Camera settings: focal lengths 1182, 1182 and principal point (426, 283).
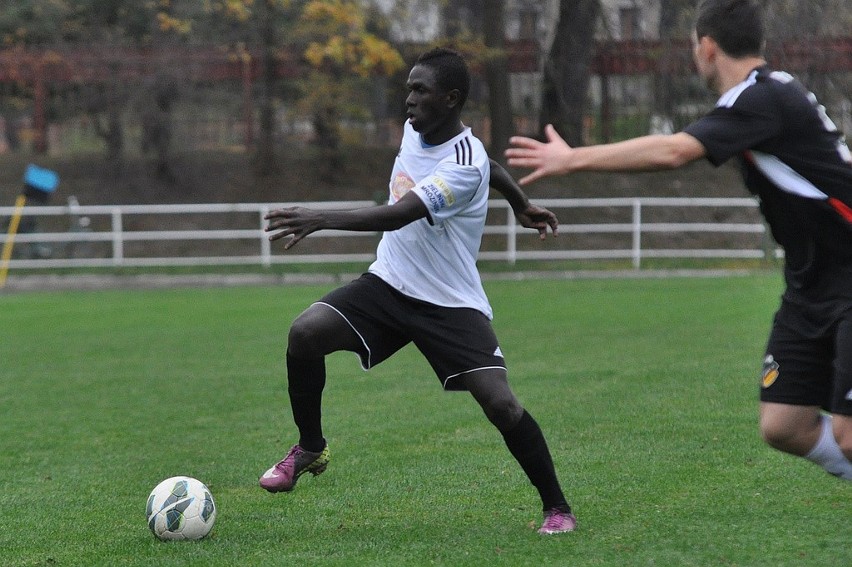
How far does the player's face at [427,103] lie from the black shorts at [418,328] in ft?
2.58

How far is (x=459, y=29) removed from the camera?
90.5ft

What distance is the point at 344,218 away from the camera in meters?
4.95

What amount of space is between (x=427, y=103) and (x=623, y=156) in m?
1.52

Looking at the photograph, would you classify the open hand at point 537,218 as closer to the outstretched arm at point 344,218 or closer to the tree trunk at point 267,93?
the outstretched arm at point 344,218

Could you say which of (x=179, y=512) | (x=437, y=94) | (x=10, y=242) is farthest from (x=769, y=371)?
(x=10, y=242)

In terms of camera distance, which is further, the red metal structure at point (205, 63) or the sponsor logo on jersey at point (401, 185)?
the red metal structure at point (205, 63)

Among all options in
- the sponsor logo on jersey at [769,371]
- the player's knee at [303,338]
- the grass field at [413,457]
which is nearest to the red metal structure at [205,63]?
the grass field at [413,457]

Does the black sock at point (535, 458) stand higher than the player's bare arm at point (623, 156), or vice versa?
the player's bare arm at point (623, 156)

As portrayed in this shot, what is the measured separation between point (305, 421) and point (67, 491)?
1533 mm

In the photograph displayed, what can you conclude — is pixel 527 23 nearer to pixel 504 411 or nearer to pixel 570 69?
pixel 570 69

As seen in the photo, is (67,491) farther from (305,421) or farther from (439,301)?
(439,301)

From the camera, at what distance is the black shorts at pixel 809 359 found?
4.43 m

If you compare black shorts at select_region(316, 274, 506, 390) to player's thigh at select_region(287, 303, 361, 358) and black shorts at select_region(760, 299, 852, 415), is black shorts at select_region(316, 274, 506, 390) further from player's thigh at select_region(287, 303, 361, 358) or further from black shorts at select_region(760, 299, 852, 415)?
Result: black shorts at select_region(760, 299, 852, 415)

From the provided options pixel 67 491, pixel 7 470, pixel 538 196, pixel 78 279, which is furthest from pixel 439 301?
pixel 538 196
